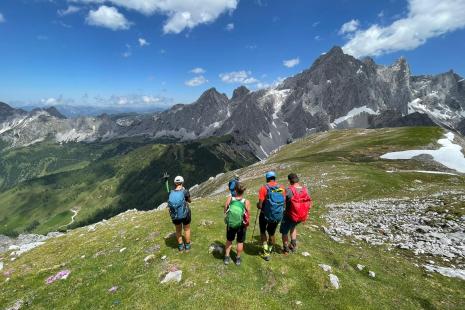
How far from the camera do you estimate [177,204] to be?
1875 centimetres

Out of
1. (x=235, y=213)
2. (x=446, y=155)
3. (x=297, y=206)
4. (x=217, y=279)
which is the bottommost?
(x=446, y=155)

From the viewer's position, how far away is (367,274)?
18.6 metres

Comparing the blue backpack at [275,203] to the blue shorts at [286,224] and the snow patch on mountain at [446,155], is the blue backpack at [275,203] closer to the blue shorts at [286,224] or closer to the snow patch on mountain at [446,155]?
the blue shorts at [286,224]

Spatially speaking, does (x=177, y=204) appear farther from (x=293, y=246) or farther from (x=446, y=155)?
(x=446, y=155)

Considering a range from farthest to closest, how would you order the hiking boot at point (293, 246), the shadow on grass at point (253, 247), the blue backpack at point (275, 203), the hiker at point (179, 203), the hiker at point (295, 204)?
the hiking boot at point (293, 246), the shadow on grass at point (253, 247), the hiker at point (179, 203), the hiker at point (295, 204), the blue backpack at point (275, 203)

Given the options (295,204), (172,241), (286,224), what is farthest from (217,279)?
(172,241)

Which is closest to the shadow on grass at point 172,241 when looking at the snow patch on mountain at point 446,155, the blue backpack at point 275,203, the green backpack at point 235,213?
the green backpack at point 235,213

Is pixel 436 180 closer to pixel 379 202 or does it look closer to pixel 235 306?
pixel 379 202

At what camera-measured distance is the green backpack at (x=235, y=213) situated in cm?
1659

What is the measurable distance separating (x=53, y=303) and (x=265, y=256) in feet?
39.6

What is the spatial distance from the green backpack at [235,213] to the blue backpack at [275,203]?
183 centimetres

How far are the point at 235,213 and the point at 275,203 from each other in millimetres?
2482

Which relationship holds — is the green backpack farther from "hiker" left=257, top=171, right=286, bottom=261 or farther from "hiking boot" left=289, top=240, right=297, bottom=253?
"hiking boot" left=289, top=240, right=297, bottom=253

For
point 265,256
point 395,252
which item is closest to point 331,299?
point 265,256
